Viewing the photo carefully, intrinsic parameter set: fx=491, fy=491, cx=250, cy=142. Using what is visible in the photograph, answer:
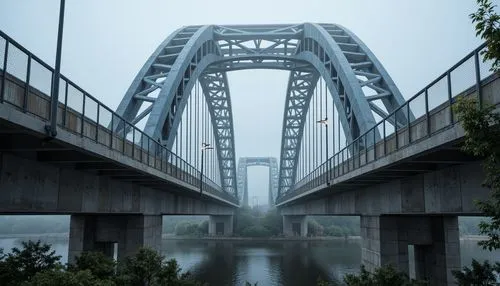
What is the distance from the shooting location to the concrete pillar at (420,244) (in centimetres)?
2523

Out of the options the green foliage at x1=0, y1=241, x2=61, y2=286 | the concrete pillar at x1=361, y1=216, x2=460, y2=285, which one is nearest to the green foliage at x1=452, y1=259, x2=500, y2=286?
the concrete pillar at x1=361, y1=216, x2=460, y2=285

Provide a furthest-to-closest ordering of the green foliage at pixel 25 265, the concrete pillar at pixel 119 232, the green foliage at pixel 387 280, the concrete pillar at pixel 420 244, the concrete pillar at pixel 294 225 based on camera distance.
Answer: the concrete pillar at pixel 294 225 → the concrete pillar at pixel 119 232 → the concrete pillar at pixel 420 244 → the green foliage at pixel 25 265 → the green foliage at pixel 387 280

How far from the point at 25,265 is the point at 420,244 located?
64.2 feet

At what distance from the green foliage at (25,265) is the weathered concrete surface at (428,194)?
14.3 m

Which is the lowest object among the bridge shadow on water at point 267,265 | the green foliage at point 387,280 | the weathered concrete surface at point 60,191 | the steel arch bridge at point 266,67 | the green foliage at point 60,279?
the bridge shadow on water at point 267,265

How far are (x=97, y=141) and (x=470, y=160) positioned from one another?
38.7 ft

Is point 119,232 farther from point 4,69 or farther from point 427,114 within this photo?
point 427,114

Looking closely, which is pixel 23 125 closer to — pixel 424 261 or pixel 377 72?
pixel 424 261

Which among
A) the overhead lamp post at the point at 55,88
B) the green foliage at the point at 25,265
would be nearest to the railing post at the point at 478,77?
the overhead lamp post at the point at 55,88

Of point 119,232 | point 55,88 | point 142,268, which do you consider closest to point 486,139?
point 55,88

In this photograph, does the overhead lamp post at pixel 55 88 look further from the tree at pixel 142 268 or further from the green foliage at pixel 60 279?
the tree at pixel 142 268

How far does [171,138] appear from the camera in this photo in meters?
41.2

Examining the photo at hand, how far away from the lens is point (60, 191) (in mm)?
16922

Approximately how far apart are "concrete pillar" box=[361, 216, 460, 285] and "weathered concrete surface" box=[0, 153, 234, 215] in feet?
43.4
